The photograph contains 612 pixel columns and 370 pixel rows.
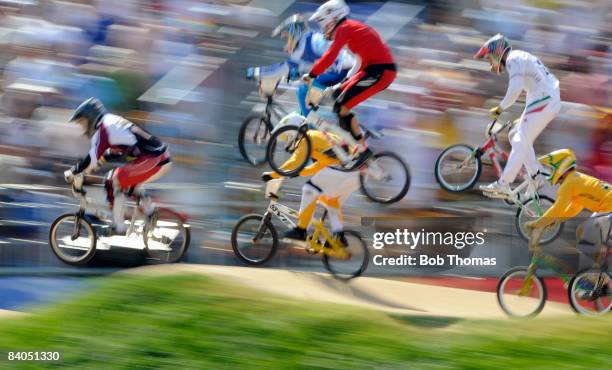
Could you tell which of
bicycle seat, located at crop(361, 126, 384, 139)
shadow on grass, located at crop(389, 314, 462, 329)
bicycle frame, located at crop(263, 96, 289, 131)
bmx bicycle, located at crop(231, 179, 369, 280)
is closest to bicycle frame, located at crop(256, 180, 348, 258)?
bmx bicycle, located at crop(231, 179, 369, 280)

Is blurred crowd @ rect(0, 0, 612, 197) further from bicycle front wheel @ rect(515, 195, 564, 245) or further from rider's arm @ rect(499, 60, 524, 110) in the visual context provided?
bicycle front wheel @ rect(515, 195, 564, 245)

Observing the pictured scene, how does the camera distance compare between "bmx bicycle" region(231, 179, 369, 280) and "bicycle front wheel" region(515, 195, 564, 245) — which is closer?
"bicycle front wheel" region(515, 195, 564, 245)

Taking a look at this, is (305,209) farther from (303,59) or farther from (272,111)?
(303,59)

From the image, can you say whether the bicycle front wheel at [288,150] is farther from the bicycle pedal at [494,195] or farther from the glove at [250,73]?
the bicycle pedal at [494,195]

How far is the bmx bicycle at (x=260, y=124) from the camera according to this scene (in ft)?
26.1

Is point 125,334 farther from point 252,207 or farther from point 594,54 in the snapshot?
point 594,54

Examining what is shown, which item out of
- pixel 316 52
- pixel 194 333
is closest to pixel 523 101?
pixel 316 52

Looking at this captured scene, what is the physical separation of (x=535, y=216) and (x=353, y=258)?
4.94 feet

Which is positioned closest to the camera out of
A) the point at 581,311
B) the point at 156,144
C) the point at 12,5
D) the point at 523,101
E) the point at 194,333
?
the point at 194,333

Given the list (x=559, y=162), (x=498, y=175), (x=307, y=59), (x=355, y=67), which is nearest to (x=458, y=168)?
(x=498, y=175)

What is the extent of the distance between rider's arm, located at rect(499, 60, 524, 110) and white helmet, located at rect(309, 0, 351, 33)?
1388 millimetres

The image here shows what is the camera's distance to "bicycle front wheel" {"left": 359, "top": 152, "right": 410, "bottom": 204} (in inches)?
306

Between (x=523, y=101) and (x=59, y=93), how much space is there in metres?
4.04

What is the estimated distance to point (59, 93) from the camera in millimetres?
8430
